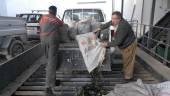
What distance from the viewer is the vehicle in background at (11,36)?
8406 millimetres

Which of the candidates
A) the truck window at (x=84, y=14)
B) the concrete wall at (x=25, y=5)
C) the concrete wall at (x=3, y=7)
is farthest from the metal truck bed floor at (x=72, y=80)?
the concrete wall at (x=3, y=7)

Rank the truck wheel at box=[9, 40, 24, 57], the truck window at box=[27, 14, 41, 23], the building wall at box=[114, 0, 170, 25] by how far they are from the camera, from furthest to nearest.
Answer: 1. the truck window at box=[27, 14, 41, 23]
2. the building wall at box=[114, 0, 170, 25]
3. the truck wheel at box=[9, 40, 24, 57]

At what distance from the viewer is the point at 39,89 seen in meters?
5.27

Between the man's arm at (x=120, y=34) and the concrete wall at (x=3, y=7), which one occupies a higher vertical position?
the concrete wall at (x=3, y=7)

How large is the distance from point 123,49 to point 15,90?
2436 millimetres

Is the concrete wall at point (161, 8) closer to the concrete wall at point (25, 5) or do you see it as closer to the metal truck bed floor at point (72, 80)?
the metal truck bed floor at point (72, 80)

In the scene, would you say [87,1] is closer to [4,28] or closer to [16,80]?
[4,28]

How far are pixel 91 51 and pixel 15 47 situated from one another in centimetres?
488

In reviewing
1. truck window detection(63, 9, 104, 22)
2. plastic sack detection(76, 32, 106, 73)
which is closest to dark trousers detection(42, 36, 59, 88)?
plastic sack detection(76, 32, 106, 73)

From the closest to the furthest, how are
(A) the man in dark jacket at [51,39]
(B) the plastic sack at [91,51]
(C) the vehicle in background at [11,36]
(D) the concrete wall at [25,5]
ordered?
(B) the plastic sack at [91,51], (A) the man in dark jacket at [51,39], (C) the vehicle in background at [11,36], (D) the concrete wall at [25,5]

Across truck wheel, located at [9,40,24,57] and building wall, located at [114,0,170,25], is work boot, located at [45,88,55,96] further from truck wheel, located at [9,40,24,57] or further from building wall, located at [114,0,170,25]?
building wall, located at [114,0,170,25]

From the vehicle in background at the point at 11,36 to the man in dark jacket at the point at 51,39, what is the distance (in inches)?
138

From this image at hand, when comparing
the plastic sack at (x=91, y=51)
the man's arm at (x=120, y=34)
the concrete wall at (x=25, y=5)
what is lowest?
the plastic sack at (x=91, y=51)

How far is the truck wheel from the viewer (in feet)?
28.6
